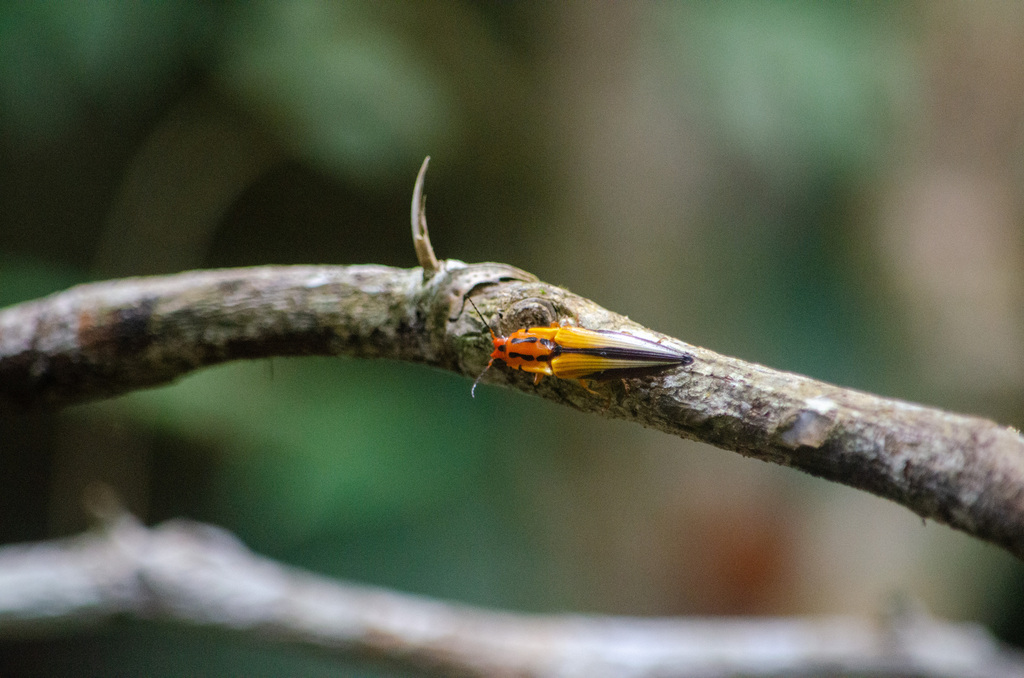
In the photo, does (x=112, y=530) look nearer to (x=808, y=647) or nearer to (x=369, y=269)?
(x=369, y=269)

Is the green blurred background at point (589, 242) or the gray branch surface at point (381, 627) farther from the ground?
the green blurred background at point (589, 242)

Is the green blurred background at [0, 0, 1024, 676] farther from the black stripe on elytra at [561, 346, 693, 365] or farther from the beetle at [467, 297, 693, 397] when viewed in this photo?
the black stripe on elytra at [561, 346, 693, 365]

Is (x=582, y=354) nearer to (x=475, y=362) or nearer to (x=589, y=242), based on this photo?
(x=475, y=362)

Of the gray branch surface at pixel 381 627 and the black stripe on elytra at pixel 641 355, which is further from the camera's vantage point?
the gray branch surface at pixel 381 627

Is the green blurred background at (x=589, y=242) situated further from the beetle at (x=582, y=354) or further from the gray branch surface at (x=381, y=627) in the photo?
the beetle at (x=582, y=354)

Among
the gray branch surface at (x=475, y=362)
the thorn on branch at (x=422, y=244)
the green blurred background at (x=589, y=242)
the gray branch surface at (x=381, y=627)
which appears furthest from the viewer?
the green blurred background at (x=589, y=242)

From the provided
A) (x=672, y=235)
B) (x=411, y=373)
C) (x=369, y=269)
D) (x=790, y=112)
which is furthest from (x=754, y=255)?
(x=369, y=269)

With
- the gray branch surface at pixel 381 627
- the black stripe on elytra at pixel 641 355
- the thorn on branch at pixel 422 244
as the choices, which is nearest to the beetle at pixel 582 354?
the black stripe on elytra at pixel 641 355
